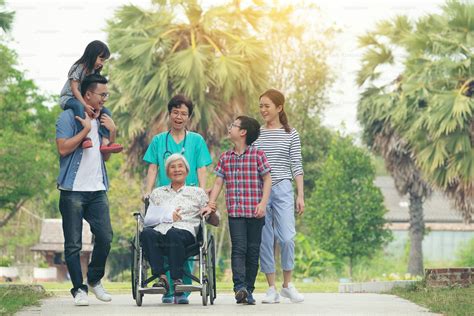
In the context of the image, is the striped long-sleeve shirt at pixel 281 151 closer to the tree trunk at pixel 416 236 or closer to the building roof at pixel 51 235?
the tree trunk at pixel 416 236

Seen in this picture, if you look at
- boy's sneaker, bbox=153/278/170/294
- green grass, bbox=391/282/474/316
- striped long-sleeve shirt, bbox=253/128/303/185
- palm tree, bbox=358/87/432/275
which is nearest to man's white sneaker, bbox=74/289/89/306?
boy's sneaker, bbox=153/278/170/294

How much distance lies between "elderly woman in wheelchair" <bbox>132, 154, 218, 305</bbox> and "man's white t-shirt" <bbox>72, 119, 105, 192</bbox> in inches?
19.8

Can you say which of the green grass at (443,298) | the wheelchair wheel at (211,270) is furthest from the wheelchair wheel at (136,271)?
the green grass at (443,298)

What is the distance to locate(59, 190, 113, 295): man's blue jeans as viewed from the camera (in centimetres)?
967

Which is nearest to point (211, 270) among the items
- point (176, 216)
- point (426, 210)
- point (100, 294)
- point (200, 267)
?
point (200, 267)

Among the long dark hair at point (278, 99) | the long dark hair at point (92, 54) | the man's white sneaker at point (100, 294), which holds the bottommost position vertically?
the man's white sneaker at point (100, 294)

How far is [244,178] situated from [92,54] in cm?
166

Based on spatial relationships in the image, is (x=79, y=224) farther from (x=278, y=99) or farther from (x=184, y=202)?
(x=278, y=99)

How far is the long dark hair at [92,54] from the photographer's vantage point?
32.1 feet

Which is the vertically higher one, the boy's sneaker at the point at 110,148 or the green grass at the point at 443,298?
the boy's sneaker at the point at 110,148

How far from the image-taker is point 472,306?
9398 mm

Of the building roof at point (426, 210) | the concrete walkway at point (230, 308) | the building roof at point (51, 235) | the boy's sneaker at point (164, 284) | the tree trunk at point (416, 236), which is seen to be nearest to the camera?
the concrete walkway at point (230, 308)

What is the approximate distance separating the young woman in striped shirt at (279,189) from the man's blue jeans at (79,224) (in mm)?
1503

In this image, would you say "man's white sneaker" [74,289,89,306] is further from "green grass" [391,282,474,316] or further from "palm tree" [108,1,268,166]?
"palm tree" [108,1,268,166]
